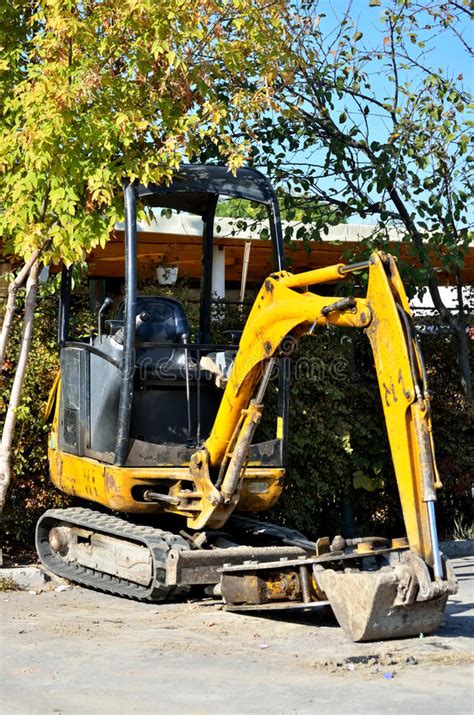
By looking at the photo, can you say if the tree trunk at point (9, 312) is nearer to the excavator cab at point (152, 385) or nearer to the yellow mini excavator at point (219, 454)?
the yellow mini excavator at point (219, 454)

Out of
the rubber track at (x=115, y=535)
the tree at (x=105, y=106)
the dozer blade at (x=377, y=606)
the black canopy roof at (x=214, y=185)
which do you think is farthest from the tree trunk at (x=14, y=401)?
the dozer blade at (x=377, y=606)

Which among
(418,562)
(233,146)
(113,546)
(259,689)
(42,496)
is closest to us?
(259,689)

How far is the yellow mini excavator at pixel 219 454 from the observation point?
6996 mm

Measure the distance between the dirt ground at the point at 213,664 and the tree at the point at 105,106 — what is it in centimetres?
260

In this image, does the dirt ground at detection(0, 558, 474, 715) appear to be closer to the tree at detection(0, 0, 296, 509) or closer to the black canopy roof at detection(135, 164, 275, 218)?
the tree at detection(0, 0, 296, 509)

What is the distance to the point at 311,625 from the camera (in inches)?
315

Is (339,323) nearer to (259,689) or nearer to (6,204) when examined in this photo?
(259,689)

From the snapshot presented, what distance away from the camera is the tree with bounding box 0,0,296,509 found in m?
9.20

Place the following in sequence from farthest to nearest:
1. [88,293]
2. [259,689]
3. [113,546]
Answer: [88,293]
[113,546]
[259,689]

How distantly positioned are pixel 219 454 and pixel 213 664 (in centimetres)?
226

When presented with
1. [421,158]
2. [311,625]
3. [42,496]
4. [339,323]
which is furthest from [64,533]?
[421,158]

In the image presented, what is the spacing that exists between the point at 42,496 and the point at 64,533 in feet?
2.96

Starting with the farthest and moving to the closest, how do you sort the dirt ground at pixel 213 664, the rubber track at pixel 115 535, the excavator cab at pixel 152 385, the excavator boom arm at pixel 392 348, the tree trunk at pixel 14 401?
the tree trunk at pixel 14 401, the excavator cab at pixel 152 385, the rubber track at pixel 115 535, the excavator boom arm at pixel 392 348, the dirt ground at pixel 213 664

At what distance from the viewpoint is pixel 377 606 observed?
6.84 meters
